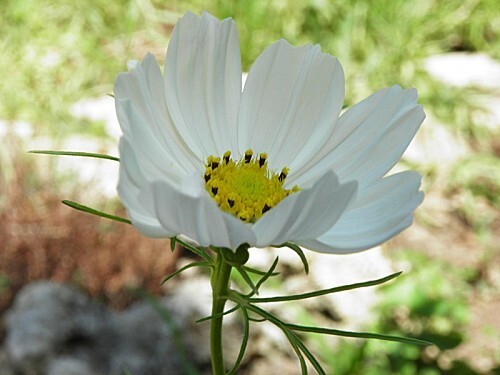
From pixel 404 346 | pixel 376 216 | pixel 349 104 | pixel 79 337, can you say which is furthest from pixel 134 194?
pixel 349 104

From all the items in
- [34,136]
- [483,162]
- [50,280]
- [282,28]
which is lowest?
[50,280]

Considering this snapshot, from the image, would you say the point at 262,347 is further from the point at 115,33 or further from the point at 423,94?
the point at 115,33

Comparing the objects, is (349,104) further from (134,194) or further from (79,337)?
(134,194)

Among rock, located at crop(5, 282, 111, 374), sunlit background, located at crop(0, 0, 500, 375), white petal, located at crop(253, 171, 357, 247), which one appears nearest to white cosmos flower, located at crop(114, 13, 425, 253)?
white petal, located at crop(253, 171, 357, 247)

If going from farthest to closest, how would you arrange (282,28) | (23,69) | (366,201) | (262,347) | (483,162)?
1. (282,28)
2. (23,69)
3. (483,162)
4. (262,347)
5. (366,201)

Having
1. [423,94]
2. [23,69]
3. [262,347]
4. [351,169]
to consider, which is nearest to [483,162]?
[423,94]

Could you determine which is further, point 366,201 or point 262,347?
point 262,347

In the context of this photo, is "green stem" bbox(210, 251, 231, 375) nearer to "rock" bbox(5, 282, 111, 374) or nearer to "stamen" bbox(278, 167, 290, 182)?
"stamen" bbox(278, 167, 290, 182)

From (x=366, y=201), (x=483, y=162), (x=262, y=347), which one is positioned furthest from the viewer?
(x=483, y=162)

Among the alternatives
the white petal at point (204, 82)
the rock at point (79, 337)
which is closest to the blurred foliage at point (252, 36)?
the rock at point (79, 337)
